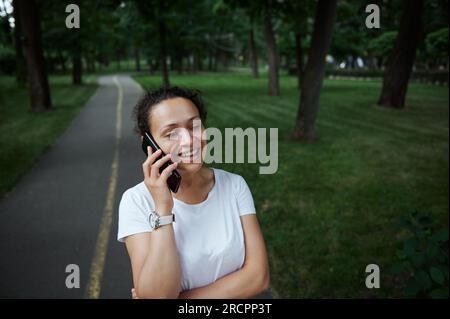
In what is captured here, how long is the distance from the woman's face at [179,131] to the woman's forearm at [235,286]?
442mm

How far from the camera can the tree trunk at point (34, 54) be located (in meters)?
1.55

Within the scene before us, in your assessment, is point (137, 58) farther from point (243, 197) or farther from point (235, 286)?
point (235, 286)

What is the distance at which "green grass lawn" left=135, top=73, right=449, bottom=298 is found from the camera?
11.6ft

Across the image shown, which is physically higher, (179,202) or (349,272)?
(179,202)

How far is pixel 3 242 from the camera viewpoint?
4.29 feet

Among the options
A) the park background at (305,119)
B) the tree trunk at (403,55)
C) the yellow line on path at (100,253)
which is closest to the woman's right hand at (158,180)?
the park background at (305,119)

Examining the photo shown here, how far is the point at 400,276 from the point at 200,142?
4331 millimetres

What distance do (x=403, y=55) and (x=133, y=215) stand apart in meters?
3.49

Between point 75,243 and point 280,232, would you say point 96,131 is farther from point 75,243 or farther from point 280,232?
point 280,232

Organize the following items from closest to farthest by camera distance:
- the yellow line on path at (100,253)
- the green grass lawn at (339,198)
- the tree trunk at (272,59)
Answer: the yellow line on path at (100,253)
the green grass lawn at (339,198)
the tree trunk at (272,59)

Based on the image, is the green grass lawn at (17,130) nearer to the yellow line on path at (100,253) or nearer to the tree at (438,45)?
the yellow line on path at (100,253)

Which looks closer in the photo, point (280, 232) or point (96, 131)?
point (96, 131)
